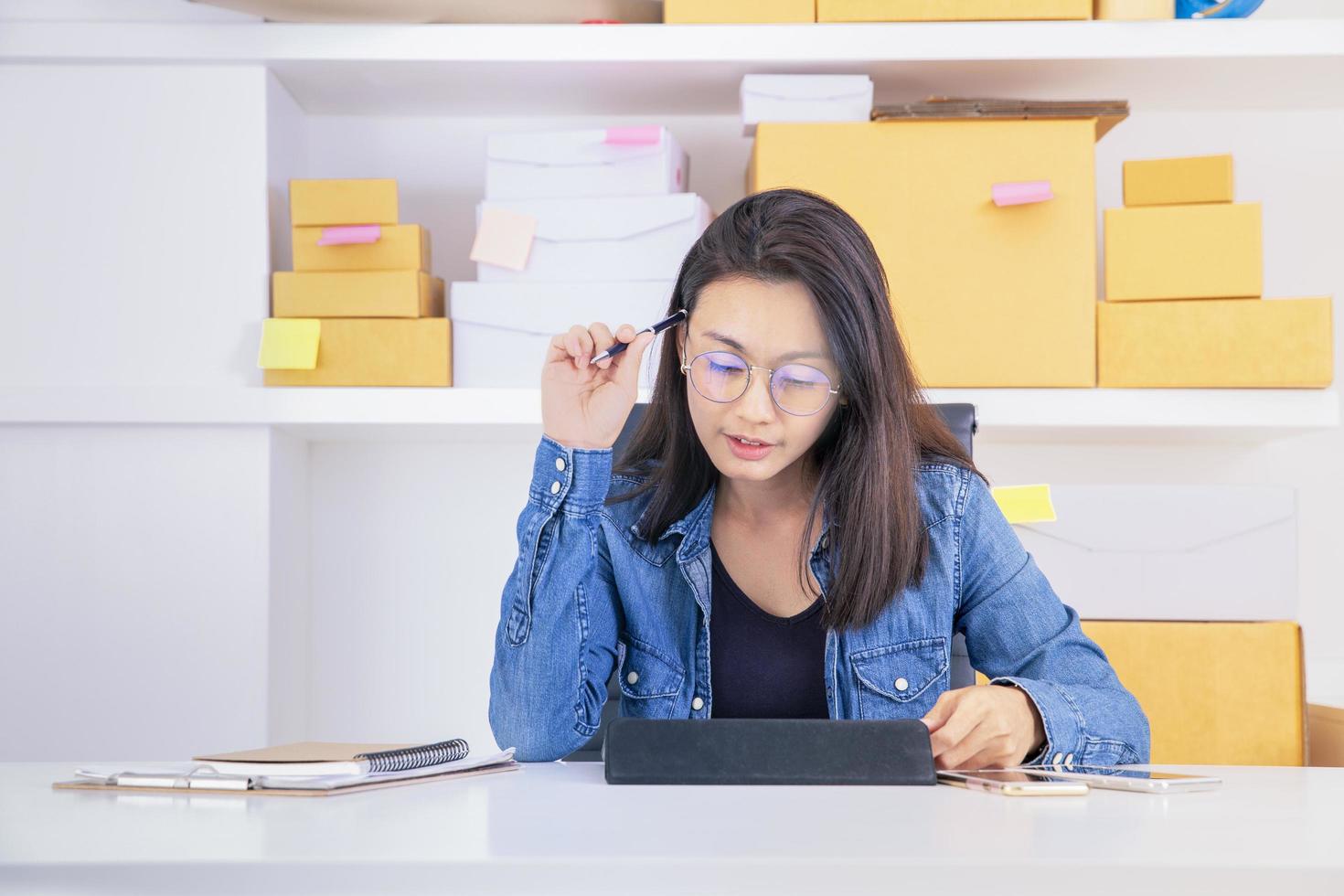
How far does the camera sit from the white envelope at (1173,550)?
5.66 feet

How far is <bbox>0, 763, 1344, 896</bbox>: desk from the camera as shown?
0.55m

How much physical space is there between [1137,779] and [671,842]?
0.39m

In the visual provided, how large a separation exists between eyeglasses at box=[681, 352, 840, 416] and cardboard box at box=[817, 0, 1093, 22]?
893 millimetres

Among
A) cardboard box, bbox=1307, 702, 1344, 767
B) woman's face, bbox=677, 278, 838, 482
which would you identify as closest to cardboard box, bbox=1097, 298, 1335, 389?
cardboard box, bbox=1307, 702, 1344, 767

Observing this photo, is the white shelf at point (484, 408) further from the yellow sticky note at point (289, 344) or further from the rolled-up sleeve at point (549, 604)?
the rolled-up sleeve at point (549, 604)

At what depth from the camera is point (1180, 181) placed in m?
1.80

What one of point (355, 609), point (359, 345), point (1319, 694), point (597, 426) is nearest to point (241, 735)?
point (355, 609)

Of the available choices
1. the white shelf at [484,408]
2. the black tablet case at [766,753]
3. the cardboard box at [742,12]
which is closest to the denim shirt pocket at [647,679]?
the black tablet case at [766,753]

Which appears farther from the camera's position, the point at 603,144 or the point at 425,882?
the point at 603,144

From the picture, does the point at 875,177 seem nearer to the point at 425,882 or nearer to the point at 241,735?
the point at 241,735

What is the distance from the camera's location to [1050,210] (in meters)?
1.79

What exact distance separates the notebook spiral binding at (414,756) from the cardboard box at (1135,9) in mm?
1469

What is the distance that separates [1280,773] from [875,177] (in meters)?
1.10

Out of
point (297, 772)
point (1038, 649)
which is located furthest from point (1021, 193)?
point (297, 772)
